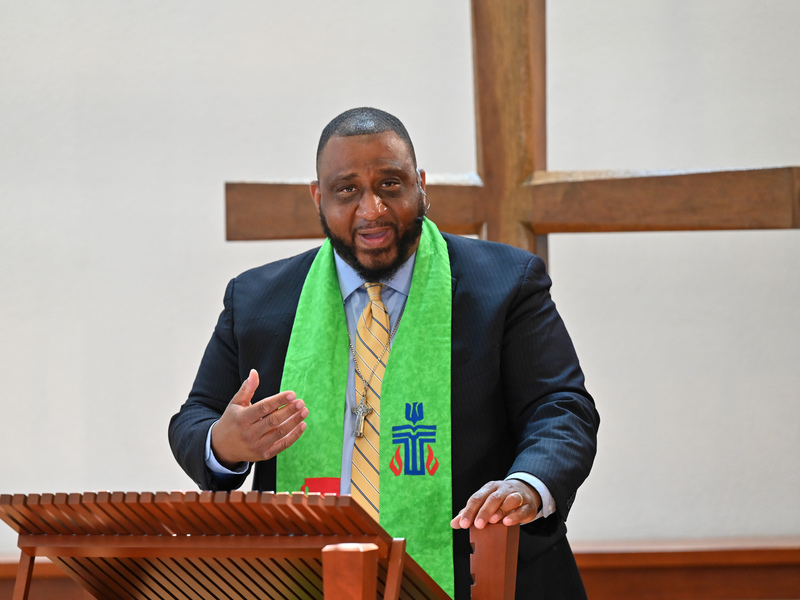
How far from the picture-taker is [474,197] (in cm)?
323

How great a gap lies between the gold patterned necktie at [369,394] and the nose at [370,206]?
0.78 ft

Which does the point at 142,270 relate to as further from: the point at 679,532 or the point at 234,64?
the point at 679,532

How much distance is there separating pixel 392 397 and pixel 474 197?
1.09 meters

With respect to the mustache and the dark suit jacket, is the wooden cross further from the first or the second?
the mustache

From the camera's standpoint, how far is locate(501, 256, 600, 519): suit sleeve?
74.5 inches

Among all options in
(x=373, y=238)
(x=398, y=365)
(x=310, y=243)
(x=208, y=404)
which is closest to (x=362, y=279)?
(x=373, y=238)

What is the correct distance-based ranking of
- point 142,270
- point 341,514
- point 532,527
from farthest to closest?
point 142,270 < point 532,527 < point 341,514

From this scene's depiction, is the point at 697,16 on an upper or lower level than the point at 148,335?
upper

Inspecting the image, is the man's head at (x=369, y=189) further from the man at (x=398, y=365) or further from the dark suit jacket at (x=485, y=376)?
the dark suit jacket at (x=485, y=376)

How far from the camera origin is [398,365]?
2.38 m

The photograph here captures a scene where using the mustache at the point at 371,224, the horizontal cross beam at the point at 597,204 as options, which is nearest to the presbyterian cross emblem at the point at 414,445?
the mustache at the point at 371,224

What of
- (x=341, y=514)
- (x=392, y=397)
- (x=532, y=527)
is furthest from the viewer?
(x=392, y=397)

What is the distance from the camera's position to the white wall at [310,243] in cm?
414

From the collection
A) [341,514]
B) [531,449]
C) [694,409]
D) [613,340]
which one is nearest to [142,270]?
[613,340]
